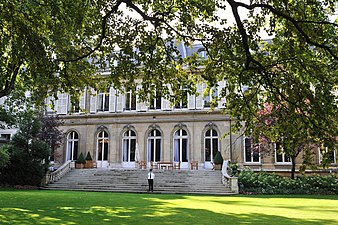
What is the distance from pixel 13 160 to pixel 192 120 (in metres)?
13.0

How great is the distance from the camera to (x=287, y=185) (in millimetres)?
19484

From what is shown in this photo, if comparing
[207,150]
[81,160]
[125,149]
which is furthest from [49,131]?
[207,150]

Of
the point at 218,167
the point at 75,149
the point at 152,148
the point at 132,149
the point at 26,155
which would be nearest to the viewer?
the point at 26,155

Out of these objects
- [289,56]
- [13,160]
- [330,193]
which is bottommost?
[330,193]

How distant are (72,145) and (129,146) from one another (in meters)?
5.11

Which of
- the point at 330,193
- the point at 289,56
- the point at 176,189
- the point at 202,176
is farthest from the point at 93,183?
the point at 289,56

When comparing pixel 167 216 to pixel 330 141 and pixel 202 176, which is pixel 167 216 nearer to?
pixel 330 141

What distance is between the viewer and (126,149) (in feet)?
93.3

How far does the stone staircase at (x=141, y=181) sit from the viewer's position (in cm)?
1965

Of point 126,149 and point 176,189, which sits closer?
point 176,189

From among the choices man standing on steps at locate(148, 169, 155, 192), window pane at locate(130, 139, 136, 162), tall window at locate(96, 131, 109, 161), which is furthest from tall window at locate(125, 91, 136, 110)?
man standing on steps at locate(148, 169, 155, 192)

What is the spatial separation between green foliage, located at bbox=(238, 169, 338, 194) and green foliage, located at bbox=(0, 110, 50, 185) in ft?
41.3

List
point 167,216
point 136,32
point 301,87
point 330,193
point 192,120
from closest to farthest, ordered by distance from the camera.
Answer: point 301,87, point 167,216, point 136,32, point 330,193, point 192,120

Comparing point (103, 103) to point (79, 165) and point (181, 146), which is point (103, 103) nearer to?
point (79, 165)
